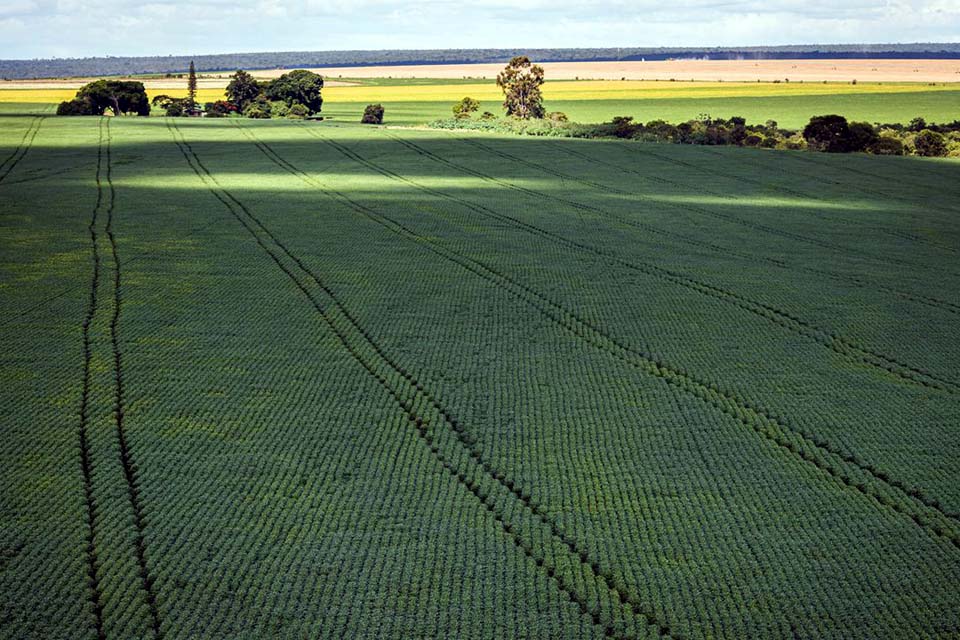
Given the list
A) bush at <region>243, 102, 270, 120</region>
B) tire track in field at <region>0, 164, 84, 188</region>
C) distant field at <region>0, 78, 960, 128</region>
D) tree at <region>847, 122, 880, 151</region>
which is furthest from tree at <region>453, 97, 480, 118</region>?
tire track in field at <region>0, 164, 84, 188</region>

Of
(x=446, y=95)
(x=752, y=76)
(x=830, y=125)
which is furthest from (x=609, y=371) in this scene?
(x=752, y=76)

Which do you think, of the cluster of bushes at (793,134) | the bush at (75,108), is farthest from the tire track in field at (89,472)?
the bush at (75,108)

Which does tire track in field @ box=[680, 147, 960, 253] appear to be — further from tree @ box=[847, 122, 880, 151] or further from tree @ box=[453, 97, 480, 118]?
tree @ box=[453, 97, 480, 118]

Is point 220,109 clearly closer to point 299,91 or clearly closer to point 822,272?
point 299,91

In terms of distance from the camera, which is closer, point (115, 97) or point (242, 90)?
point (115, 97)

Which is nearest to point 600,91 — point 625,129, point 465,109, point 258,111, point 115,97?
point 465,109

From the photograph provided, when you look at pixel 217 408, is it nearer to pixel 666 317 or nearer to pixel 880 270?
pixel 666 317
